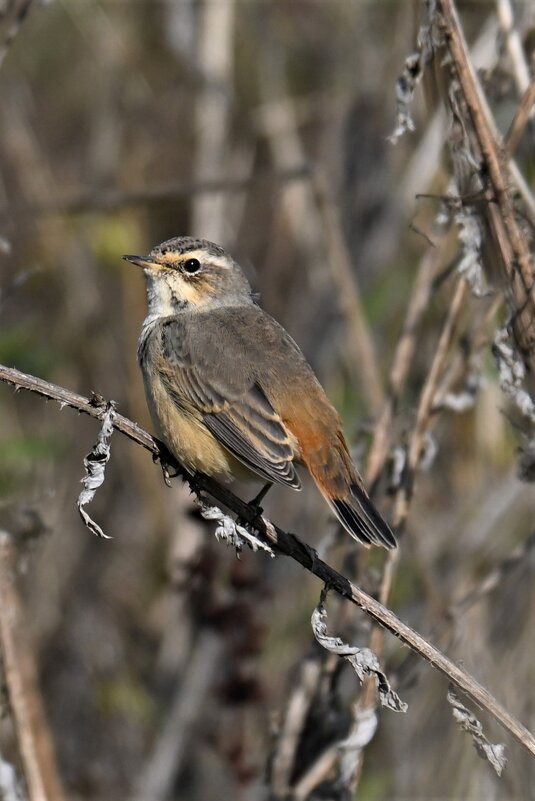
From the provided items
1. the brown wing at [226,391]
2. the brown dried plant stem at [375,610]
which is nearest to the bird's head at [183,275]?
the brown wing at [226,391]

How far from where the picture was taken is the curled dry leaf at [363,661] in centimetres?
284

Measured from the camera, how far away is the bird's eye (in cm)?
446

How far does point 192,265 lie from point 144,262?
23cm

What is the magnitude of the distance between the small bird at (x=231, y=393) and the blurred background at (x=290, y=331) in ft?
1.29

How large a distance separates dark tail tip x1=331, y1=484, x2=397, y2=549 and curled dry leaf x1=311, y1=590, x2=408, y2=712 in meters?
0.48

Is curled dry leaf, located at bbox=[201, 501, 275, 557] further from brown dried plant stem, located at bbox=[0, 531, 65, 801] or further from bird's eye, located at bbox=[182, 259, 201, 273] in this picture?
bird's eye, located at bbox=[182, 259, 201, 273]

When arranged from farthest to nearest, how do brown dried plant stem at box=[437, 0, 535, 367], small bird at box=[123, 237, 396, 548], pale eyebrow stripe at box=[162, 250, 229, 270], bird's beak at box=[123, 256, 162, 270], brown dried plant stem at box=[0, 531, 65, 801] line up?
pale eyebrow stripe at box=[162, 250, 229, 270]
bird's beak at box=[123, 256, 162, 270]
small bird at box=[123, 237, 396, 548]
brown dried plant stem at box=[0, 531, 65, 801]
brown dried plant stem at box=[437, 0, 535, 367]

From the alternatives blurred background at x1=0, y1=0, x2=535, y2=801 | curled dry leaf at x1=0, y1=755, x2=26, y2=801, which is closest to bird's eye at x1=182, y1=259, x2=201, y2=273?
blurred background at x1=0, y1=0, x2=535, y2=801

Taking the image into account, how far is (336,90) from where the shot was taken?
6.98 m

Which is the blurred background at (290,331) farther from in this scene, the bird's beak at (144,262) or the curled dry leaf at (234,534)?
the curled dry leaf at (234,534)

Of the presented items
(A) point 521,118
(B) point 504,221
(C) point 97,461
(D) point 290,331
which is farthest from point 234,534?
(D) point 290,331

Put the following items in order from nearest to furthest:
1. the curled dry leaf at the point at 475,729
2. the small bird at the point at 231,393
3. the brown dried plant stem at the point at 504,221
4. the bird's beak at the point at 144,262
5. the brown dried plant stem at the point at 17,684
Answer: the curled dry leaf at the point at 475,729
the brown dried plant stem at the point at 504,221
the brown dried plant stem at the point at 17,684
the small bird at the point at 231,393
the bird's beak at the point at 144,262

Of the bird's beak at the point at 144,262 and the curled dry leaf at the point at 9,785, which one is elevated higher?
the bird's beak at the point at 144,262

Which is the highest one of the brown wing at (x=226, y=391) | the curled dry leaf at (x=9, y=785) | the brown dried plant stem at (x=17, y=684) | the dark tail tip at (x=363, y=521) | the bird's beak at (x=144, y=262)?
the bird's beak at (x=144, y=262)
